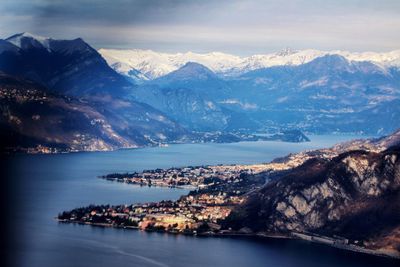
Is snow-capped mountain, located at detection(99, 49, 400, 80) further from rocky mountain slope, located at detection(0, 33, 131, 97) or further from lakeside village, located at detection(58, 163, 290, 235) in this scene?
lakeside village, located at detection(58, 163, 290, 235)

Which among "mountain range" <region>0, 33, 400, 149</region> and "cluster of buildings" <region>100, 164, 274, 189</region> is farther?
"mountain range" <region>0, 33, 400, 149</region>

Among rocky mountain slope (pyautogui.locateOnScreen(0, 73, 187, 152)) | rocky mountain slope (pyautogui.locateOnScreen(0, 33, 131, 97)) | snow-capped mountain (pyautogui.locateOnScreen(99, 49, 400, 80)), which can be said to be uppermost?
snow-capped mountain (pyautogui.locateOnScreen(99, 49, 400, 80))

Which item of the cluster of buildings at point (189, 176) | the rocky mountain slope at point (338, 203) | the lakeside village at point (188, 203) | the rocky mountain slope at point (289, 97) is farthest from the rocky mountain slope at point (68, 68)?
the rocky mountain slope at point (338, 203)

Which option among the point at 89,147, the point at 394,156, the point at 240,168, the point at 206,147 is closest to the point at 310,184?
the point at 394,156

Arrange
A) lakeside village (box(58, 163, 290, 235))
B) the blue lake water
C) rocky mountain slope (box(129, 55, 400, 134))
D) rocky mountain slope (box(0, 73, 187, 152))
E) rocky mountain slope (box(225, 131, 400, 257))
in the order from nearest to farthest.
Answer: the blue lake water < rocky mountain slope (box(225, 131, 400, 257)) < lakeside village (box(58, 163, 290, 235)) < rocky mountain slope (box(0, 73, 187, 152)) < rocky mountain slope (box(129, 55, 400, 134))

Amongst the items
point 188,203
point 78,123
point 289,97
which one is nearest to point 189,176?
point 188,203

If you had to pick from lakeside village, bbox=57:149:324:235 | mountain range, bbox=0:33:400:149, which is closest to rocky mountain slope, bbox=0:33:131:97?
mountain range, bbox=0:33:400:149

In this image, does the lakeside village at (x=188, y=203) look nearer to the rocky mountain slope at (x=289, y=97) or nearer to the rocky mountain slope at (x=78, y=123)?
the rocky mountain slope at (x=78, y=123)
